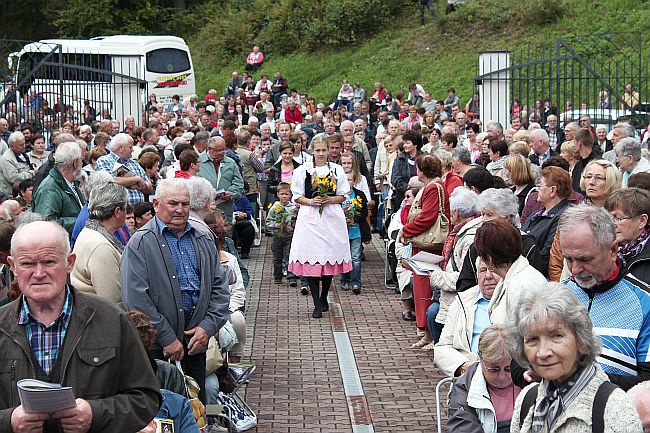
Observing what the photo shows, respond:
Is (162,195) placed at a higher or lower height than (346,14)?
lower

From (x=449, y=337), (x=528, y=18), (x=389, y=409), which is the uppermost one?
(x=528, y=18)

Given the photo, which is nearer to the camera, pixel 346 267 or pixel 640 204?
pixel 640 204

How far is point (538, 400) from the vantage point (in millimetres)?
3912

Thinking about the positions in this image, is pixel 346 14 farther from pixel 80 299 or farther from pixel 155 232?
pixel 80 299

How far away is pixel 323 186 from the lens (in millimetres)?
12594

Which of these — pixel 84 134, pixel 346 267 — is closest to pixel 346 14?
pixel 84 134

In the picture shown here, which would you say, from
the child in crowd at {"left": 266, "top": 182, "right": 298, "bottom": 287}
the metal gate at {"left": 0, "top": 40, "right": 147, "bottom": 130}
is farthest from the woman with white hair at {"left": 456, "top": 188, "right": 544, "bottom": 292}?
the metal gate at {"left": 0, "top": 40, "right": 147, "bottom": 130}

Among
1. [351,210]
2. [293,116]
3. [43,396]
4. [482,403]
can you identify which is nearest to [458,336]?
[482,403]

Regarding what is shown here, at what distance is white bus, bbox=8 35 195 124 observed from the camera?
21578mm

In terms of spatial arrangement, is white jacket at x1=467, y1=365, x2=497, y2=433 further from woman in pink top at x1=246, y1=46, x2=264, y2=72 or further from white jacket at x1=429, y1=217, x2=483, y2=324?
woman in pink top at x1=246, y1=46, x2=264, y2=72

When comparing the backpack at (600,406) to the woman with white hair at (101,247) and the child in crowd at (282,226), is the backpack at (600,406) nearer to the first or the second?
the woman with white hair at (101,247)

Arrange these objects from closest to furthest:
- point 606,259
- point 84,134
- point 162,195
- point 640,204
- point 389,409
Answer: point 606,259 < point 640,204 < point 162,195 < point 389,409 < point 84,134

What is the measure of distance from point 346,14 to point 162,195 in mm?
36377

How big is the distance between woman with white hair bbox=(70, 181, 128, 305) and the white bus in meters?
13.2
